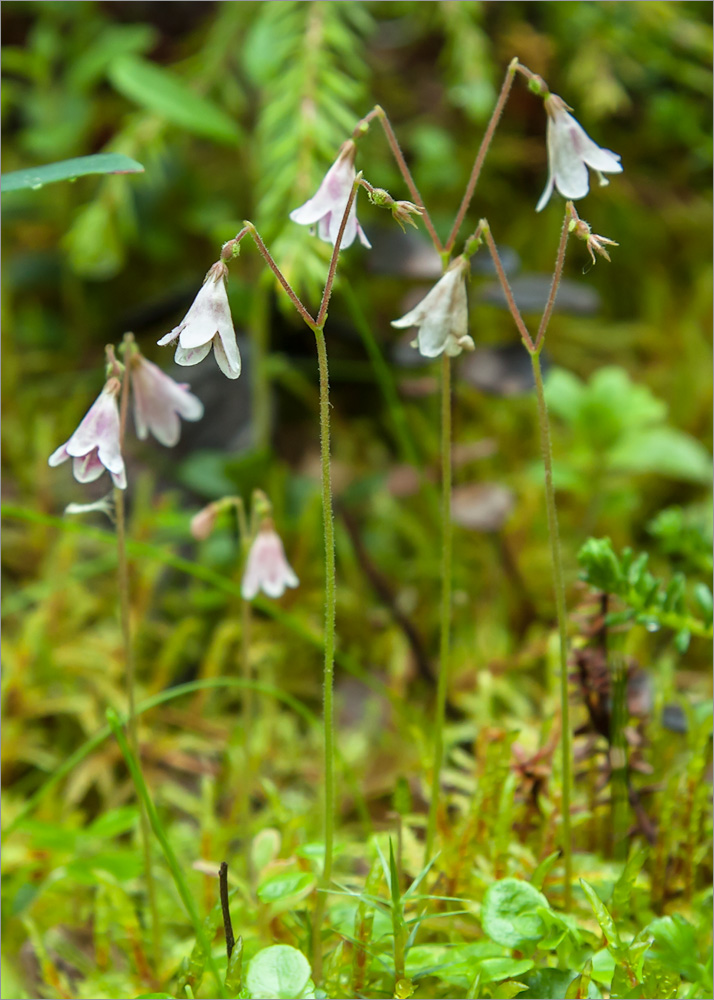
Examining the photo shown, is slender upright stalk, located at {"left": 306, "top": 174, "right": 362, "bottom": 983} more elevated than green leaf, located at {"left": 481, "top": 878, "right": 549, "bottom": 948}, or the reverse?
slender upright stalk, located at {"left": 306, "top": 174, "right": 362, "bottom": 983}

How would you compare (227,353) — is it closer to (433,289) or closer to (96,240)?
(433,289)

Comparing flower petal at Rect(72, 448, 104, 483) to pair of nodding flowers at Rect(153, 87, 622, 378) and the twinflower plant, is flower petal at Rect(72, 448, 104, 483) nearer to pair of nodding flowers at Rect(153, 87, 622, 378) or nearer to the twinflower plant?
the twinflower plant

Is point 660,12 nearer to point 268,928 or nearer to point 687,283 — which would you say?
point 687,283

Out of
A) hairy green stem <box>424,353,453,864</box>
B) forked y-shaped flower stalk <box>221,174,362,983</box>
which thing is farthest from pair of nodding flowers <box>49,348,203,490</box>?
hairy green stem <box>424,353,453,864</box>

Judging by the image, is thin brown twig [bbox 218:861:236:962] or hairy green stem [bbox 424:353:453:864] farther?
hairy green stem [bbox 424:353:453:864]

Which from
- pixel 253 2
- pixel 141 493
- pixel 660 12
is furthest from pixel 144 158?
pixel 660 12

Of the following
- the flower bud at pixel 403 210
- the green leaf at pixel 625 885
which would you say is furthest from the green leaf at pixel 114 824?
the flower bud at pixel 403 210

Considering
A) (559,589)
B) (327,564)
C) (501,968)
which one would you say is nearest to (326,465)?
(327,564)
